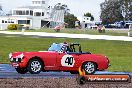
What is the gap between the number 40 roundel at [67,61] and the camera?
17422 millimetres

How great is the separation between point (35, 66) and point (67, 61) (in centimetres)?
132

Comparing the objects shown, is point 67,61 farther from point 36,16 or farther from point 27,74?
point 36,16

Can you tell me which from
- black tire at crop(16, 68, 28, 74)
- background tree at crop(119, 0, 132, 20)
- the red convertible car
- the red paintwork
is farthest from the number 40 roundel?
background tree at crop(119, 0, 132, 20)

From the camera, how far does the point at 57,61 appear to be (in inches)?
685

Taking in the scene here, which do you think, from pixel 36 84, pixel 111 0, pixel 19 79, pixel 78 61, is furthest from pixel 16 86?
pixel 111 0

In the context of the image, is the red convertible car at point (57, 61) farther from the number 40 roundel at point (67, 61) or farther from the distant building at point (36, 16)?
the distant building at point (36, 16)

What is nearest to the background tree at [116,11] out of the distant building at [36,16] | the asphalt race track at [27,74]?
the distant building at [36,16]

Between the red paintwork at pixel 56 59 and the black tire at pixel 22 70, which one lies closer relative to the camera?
the red paintwork at pixel 56 59

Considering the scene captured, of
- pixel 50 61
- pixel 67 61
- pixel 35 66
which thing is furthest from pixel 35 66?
pixel 67 61

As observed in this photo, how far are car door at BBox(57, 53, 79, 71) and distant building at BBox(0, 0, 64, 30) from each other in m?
94.7

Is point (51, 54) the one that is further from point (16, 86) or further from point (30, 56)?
point (16, 86)

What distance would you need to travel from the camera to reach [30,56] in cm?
1681

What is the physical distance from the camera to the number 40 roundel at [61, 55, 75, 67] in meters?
17.4

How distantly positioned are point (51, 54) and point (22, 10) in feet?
384
